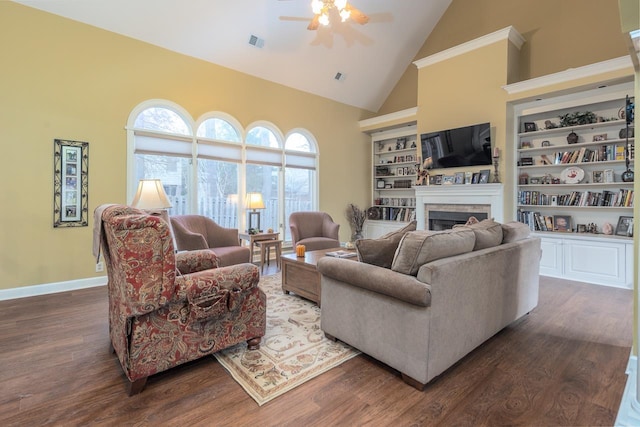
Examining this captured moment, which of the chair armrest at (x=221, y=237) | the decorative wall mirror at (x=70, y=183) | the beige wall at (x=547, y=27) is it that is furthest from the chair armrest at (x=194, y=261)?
the beige wall at (x=547, y=27)

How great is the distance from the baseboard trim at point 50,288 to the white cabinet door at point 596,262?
6.47m

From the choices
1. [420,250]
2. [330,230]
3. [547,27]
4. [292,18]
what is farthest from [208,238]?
[547,27]

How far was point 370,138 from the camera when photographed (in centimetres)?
763

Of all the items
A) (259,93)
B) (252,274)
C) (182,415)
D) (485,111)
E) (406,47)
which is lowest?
(182,415)

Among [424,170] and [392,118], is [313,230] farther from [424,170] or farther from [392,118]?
[392,118]

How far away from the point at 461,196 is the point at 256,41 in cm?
423

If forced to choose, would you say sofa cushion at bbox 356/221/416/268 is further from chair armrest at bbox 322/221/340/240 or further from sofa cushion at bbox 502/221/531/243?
chair armrest at bbox 322/221/340/240

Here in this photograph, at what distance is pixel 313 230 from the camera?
5.54 meters

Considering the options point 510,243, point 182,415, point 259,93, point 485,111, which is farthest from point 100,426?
point 485,111

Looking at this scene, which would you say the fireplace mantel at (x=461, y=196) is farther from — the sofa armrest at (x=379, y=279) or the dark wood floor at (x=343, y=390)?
the sofa armrest at (x=379, y=279)

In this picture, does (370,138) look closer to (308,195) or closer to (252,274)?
(308,195)

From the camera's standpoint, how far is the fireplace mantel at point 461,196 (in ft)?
16.1

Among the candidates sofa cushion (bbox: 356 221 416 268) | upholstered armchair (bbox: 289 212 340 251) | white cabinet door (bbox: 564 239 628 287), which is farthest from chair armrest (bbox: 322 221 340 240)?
white cabinet door (bbox: 564 239 628 287)

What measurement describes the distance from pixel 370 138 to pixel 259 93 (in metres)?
3.08
